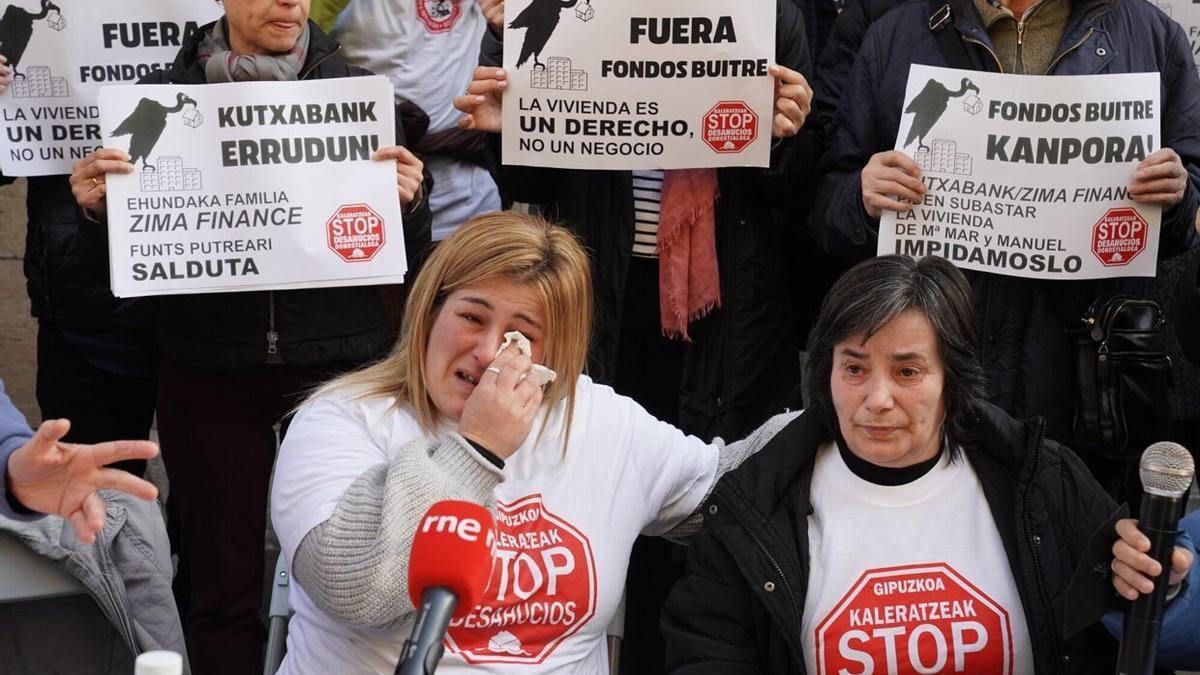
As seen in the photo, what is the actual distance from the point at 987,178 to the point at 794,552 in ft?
4.72

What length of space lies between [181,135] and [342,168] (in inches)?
17.1

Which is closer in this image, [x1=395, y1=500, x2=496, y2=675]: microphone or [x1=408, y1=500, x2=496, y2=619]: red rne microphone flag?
[x1=395, y1=500, x2=496, y2=675]: microphone

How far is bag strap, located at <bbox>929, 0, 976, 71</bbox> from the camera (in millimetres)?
4707

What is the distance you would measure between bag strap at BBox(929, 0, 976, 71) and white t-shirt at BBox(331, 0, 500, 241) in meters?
1.38

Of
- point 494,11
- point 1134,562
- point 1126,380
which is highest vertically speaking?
point 494,11

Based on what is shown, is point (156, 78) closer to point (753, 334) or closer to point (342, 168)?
point (342, 168)

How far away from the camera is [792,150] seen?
4.81 metres

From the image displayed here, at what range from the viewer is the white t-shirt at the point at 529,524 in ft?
11.4

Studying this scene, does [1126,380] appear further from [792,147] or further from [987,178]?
[792,147]

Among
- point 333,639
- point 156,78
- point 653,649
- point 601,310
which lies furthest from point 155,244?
point 653,649

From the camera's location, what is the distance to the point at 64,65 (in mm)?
5066

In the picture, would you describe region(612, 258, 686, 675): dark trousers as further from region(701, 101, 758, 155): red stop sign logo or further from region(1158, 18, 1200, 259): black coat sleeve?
region(1158, 18, 1200, 259): black coat sleeve

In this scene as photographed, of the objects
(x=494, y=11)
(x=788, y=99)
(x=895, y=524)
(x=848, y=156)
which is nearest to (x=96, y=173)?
(x=494, y=11)

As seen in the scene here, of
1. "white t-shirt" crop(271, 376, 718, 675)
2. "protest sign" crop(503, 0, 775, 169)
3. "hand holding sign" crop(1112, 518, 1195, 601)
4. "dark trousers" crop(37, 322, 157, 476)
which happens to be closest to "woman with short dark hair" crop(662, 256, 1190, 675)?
"white t-shirt" crop(271, 376, 718, 675)
